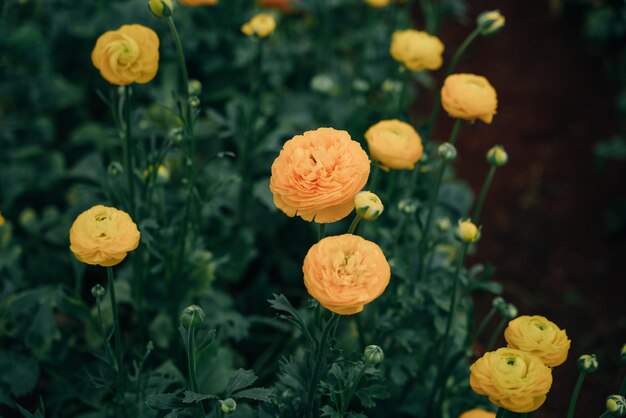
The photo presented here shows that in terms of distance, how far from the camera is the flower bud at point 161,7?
49.1 inches

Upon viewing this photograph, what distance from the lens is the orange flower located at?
3.43ft

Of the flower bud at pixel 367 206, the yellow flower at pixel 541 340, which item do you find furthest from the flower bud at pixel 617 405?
the flower bud at pixel 367 206

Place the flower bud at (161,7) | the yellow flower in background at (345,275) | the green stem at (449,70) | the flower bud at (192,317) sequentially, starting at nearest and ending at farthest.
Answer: the yellow flower in background at (345,275)
the flower bud at (192,317)
the flower bud at (161,7)
the green stem at (449,70)

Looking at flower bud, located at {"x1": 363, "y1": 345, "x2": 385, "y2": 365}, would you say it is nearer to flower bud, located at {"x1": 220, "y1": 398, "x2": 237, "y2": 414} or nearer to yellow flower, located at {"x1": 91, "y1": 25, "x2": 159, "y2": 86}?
flower bud, located at {"x1": 220, "y1": 398, "x2": 237, "y2": 414}

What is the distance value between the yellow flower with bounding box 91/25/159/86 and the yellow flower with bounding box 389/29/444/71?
66 cm

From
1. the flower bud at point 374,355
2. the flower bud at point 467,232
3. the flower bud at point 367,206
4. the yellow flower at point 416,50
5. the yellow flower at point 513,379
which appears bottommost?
the flower bud at point 374,355

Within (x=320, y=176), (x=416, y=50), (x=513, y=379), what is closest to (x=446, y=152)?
(x=416, y=50)

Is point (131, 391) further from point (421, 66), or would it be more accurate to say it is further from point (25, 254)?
point (421, 66)

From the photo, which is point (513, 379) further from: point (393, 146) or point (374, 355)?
point (393, 146)

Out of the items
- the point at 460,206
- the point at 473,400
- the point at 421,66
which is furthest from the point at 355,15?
the point at 473,400

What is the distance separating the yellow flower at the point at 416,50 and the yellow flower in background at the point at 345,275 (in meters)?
0.79

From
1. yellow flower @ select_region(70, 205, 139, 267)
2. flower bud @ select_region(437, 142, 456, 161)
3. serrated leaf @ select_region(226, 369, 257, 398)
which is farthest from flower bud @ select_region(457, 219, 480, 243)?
yellow flower @ select_region(70, 205, 139, 267)

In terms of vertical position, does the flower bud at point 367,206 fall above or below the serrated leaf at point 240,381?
above

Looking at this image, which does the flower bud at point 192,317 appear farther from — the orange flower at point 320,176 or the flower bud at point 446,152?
the flower bud at point 446,152
